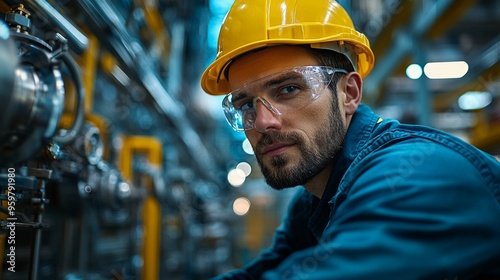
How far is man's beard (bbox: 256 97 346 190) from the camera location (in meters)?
1.20

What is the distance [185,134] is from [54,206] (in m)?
2.14

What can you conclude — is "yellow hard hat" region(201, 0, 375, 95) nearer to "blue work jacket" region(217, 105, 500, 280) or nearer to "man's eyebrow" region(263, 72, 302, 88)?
"man's eyebrow" region(263, 72, 302, 88)

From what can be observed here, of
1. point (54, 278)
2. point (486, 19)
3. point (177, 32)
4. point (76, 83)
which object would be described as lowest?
point (54, 278)

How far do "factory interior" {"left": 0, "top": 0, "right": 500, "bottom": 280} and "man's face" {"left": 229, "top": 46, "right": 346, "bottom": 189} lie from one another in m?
0.65

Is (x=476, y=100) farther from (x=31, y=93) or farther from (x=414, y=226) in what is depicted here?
(x=31, y=93)

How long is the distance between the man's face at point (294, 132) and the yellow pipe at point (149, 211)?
1749 millimetres

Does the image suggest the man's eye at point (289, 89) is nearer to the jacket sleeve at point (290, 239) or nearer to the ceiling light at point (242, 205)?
the jacket sleeve at point (290, 239)

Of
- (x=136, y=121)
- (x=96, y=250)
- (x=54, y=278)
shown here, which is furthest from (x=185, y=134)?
(x=54, y=278)

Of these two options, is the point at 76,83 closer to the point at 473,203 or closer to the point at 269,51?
the point at 269,51

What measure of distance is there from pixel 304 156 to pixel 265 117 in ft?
0.58

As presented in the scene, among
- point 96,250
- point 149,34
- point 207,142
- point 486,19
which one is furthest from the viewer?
point 207,142

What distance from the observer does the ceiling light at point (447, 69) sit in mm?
3570

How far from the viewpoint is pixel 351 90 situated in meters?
1.36

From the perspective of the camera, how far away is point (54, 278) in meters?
2.05
